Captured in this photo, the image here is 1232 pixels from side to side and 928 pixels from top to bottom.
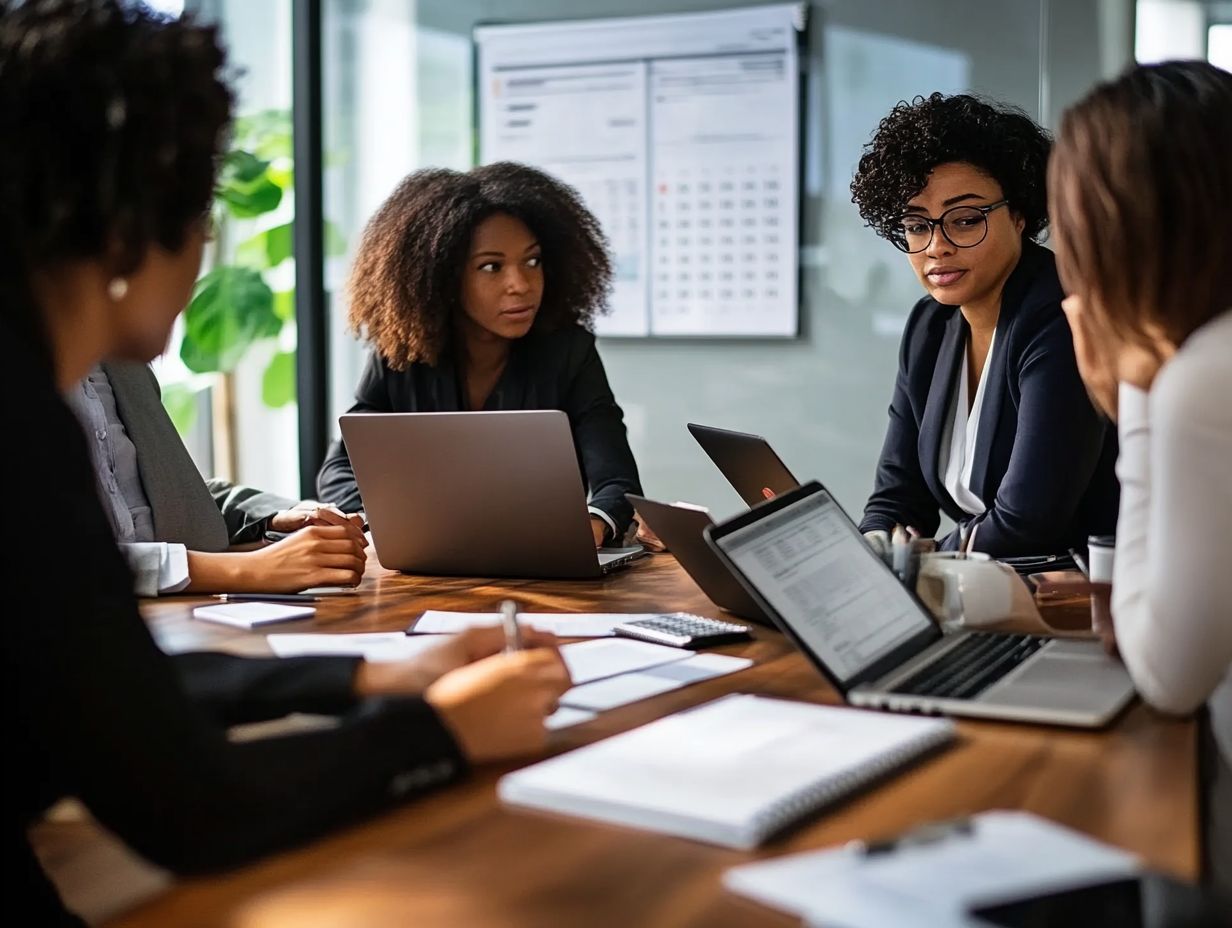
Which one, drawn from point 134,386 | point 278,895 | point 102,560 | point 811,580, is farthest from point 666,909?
point 134,386

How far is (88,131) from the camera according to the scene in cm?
98

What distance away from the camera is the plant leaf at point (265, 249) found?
13.6 feet

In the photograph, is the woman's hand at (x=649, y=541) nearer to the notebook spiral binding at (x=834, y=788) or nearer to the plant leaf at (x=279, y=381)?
the notebook spiral binding at (x=834, y=788)

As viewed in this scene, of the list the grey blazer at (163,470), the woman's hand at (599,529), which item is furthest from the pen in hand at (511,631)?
the grey blazer at (163,470)

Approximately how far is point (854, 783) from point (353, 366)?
347cm

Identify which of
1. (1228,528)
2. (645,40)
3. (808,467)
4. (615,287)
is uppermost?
(645,40)

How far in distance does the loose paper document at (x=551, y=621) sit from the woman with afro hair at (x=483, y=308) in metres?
0.89

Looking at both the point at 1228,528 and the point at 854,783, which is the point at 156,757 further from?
the point at 1228,528

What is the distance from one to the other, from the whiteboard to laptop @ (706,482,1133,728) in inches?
91.7

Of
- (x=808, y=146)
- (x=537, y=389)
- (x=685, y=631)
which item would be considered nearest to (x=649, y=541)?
(x=537, y=389)

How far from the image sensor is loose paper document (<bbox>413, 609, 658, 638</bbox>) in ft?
5.59

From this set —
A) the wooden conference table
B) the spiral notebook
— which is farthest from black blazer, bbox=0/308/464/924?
the spiral notebook

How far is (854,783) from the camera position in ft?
3.44

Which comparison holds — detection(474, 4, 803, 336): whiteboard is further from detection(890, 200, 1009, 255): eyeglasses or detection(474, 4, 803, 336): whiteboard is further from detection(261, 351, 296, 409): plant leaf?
detection(890, 200, 1009, 255): eyeglasses
